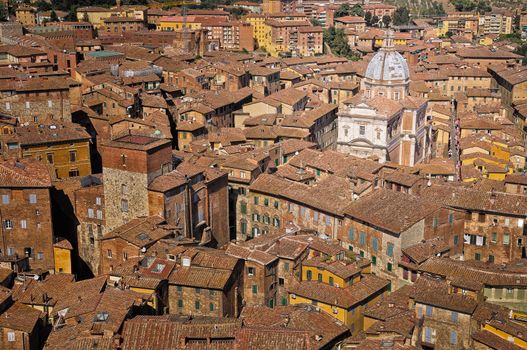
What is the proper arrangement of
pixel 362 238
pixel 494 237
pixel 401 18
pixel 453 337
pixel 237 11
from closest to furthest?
pixel 453 337 < pixel 362 238 < pixel 494 237 < pixel 237 11 < pixel 401 18

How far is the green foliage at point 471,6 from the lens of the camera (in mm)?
169938

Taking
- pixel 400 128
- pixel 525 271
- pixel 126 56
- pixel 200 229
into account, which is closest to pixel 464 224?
pixel 525 271

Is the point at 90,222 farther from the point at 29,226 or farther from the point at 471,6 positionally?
the point at 471,6

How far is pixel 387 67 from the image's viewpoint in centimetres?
8238

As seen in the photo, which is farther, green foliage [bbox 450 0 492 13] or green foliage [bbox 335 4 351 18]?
green foliage [bbox 450 0 492 13]

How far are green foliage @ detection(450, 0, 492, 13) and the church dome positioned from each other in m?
92.2

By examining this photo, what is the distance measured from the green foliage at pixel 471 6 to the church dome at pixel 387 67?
302ft

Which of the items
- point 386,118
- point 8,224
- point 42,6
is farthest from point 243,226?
point 42,6

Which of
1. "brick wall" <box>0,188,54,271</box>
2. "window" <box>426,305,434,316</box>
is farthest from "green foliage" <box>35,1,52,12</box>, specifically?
"window" <box>426,305,434,316</box>

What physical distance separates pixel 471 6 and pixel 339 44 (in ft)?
185

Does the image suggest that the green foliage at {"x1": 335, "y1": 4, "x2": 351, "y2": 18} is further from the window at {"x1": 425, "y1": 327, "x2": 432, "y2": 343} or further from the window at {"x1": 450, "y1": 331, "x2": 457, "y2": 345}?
the window at {"x1": 450, "y1": 331, "x2": 457, "y2": 345}

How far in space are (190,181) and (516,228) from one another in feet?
67.8

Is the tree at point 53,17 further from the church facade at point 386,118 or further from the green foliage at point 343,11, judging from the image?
the green foliage at point 343,11

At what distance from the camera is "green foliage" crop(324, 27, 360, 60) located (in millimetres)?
133000
